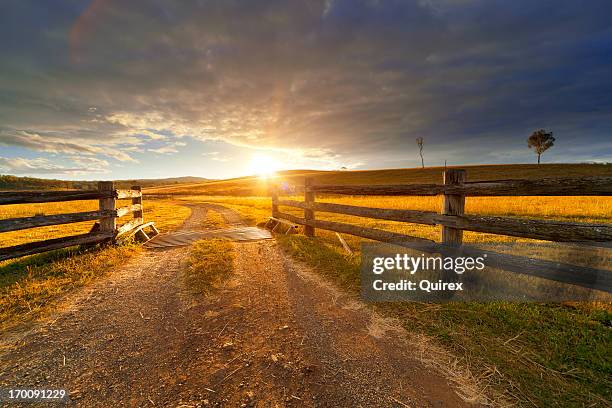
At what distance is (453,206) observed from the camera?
446 centimetres

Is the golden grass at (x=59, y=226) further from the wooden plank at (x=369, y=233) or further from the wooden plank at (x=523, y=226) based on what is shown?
the wooden plank at (x=523, y=226)

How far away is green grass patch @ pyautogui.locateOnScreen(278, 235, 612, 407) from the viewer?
241cm

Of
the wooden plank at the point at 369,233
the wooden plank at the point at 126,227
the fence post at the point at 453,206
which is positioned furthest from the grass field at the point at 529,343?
the wooden plank at the point at 126,227

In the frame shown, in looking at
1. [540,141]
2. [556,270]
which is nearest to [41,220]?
[556,270]

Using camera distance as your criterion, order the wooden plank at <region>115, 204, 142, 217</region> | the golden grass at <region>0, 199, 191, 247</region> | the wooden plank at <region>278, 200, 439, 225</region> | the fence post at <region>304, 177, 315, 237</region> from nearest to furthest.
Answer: the wooden plank at <region>278, 200, 439, 225</region> → the wooden plank at <region>115, 204, 142, 217</region> → the fence post at <region>304, 177, 315, 237</region> → the golden grass at <region>0, 199, 191, 247</region>

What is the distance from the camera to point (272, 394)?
2.39 m

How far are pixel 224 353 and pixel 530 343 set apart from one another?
3453 mm

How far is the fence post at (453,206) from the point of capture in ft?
14.5

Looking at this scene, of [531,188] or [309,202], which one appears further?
[309,202]

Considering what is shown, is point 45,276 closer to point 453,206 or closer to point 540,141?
point 453,206

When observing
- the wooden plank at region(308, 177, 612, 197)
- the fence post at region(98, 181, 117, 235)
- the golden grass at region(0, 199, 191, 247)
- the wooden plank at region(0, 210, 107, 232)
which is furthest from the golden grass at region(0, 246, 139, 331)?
the wooden plank at region(308, 177, 612, 197)

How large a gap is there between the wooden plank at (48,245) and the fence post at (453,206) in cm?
838

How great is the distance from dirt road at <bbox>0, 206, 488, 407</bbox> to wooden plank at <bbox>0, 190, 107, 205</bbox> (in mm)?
2967

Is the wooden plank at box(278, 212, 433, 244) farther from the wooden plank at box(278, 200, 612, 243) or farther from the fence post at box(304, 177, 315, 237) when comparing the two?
the wooden plank at box(278, 200, 612, 243)
